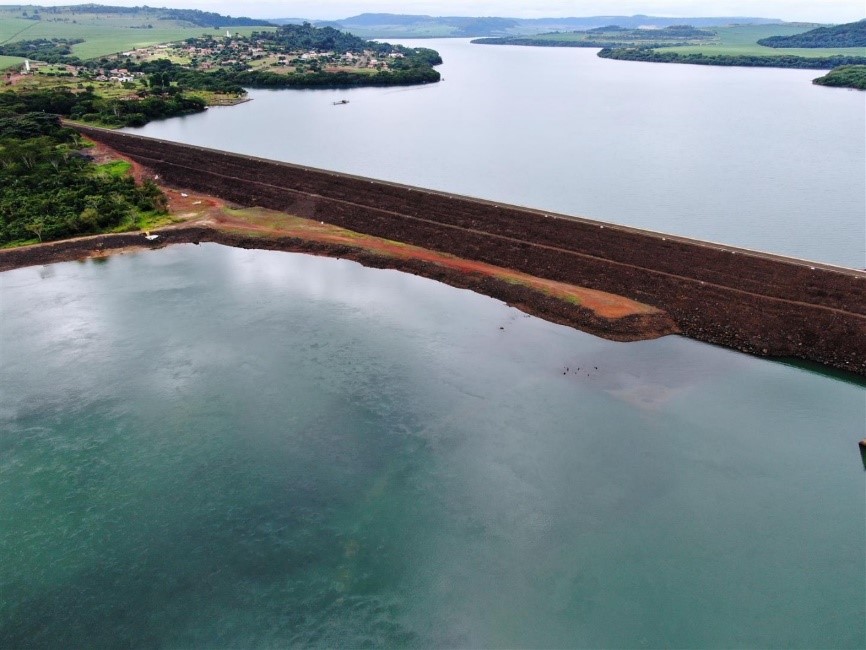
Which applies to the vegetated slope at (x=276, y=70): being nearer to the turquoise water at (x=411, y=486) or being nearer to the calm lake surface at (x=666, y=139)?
the calm lake surface at (x=666, y=139)

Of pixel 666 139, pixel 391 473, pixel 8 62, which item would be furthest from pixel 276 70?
pixel 391 473

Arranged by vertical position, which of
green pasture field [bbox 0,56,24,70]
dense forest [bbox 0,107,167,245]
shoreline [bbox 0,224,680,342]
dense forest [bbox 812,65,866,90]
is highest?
green pasture field [bbox 0,56,24,70]

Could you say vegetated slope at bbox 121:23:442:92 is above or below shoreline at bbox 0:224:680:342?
above

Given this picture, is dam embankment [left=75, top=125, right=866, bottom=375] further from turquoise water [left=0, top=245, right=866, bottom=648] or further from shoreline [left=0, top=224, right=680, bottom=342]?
turquoise water [left=0, top=245, right=866, bottom=648]

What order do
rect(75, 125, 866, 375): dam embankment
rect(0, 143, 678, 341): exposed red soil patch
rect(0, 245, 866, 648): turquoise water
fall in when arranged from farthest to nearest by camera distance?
1. rect(0, 143, 678, 341): exposed red soil patch
2. rect(75, 125, 866, 375): dam embankment
3. rect(0, 245, 866, 648): turquoise water

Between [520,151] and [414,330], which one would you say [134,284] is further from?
[520,151]

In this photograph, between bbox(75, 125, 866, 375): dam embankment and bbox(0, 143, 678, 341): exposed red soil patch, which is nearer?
bbox(75, 125, 866, 375): dam embankment

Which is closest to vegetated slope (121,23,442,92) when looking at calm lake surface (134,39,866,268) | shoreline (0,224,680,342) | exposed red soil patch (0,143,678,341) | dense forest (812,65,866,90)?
calm lake surface (134,39,866,268)

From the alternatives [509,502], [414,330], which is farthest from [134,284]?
[509,502]
